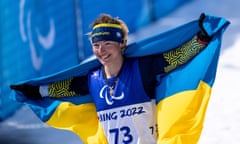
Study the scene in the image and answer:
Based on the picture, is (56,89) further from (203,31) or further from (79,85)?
(203,31)

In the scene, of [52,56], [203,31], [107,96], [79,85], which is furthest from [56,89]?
[52,56]

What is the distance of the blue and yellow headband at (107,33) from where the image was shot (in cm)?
471

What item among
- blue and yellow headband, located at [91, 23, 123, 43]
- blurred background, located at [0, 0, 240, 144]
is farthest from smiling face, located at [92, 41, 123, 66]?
blurred background, located at [0, 0, 240, 144]

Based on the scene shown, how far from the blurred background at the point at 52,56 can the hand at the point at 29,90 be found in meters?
1.51

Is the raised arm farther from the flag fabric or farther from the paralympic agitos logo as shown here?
the paralympic agitos logo

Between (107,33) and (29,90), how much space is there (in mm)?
871

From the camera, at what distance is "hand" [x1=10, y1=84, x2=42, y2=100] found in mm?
5195

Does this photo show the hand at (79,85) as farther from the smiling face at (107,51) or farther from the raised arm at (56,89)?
the smiling face at (107,51)

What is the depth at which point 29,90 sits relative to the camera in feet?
17.1

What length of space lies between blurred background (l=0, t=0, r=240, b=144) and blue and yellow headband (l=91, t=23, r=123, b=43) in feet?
6.34

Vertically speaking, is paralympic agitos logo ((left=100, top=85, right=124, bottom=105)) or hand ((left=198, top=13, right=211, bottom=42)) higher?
hand ((left=198, top=13, right=211, bottom=42))

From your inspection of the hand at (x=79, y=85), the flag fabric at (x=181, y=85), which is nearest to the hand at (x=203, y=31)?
the flag fabric at (x=181, y=85)

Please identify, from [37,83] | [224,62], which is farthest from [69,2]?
[37,83]

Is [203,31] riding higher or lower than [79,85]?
higher
